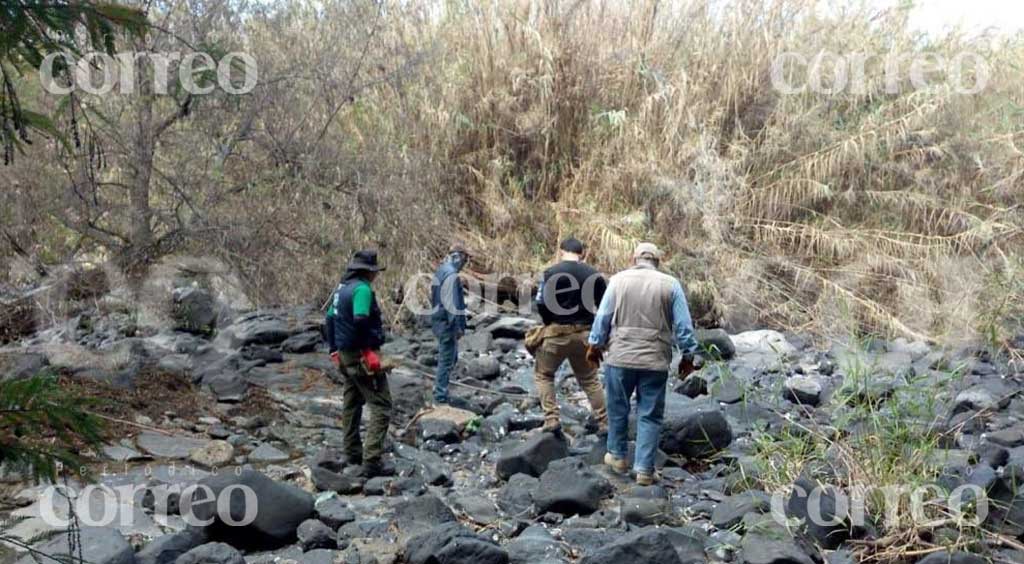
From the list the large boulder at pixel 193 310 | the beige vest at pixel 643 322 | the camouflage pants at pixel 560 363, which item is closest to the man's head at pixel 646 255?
the beige vest at pixel 643 322

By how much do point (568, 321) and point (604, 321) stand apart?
90cm

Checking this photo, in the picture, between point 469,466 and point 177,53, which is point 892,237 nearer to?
point 469,466

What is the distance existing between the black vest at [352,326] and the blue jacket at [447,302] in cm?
189

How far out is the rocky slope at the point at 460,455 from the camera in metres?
5.32

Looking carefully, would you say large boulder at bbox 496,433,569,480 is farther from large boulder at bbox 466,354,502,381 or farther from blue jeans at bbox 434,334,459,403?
large boulder at bbox 466,354,502,381

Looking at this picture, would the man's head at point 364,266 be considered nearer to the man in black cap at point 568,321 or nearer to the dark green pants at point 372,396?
the dark green pants at point 372,396

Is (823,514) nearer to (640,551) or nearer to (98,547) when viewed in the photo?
(640,551)

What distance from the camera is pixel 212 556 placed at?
16.0 ft

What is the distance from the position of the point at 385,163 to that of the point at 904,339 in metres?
7.38

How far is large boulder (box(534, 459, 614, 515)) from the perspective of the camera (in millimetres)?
6086

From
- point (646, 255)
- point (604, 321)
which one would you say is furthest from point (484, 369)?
point (646, 255)

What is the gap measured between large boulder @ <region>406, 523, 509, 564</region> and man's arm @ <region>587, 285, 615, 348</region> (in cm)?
228

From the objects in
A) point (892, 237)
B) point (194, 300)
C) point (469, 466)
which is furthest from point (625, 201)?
point (469, 466)

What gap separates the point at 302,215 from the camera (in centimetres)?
1052
